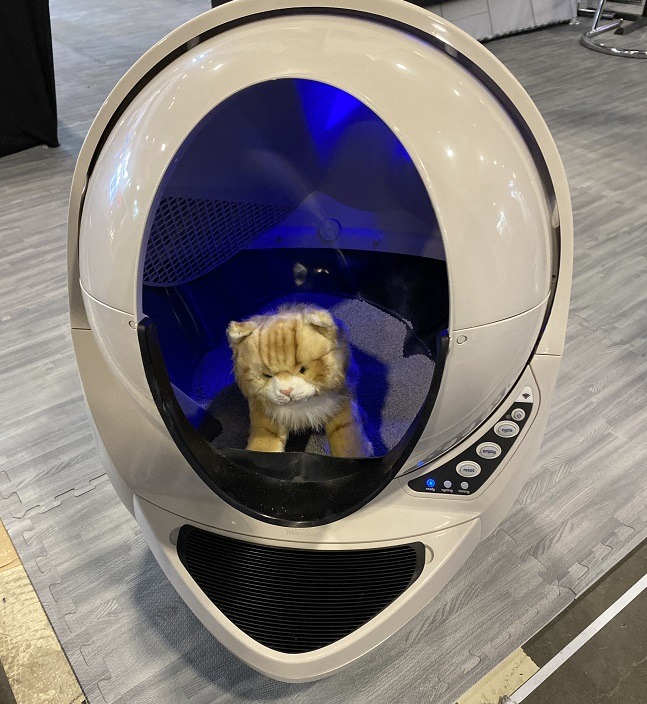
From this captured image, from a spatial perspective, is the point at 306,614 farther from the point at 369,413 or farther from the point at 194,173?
the point at 194,173

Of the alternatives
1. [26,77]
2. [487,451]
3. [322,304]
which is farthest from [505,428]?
[26,77]

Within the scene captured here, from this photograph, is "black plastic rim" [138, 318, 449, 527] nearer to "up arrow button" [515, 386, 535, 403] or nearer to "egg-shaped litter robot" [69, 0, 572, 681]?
"egg-shaped litter robot" [69, 0, 572, 681]

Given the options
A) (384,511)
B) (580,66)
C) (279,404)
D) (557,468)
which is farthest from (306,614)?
(580,66)

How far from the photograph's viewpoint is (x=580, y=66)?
2.84m

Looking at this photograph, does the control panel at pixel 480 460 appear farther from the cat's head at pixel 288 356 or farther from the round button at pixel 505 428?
the cat's head at pixel 288 356

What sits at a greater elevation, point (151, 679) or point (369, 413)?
point (369, 413)

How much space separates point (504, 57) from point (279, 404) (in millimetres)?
2643

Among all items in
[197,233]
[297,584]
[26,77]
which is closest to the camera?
[297,584]

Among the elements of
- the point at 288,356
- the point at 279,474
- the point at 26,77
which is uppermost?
the point at 288,356

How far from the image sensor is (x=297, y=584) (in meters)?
0.75

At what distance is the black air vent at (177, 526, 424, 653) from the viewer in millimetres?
733

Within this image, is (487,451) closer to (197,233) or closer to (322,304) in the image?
(322,304)

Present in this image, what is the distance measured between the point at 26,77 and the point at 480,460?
2016 millimetres

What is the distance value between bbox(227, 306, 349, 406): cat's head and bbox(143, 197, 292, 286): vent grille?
174mm
